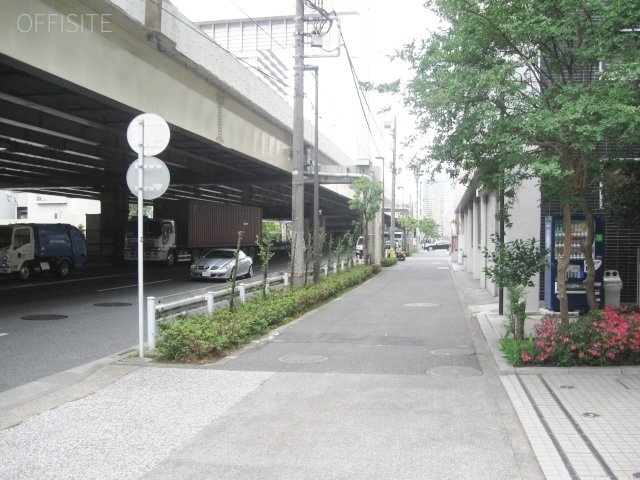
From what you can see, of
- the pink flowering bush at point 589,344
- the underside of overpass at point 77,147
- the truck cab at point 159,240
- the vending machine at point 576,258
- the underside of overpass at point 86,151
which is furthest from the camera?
the truck cab at point 159,240

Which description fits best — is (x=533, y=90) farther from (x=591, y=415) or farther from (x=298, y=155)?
(x=298, y=155)

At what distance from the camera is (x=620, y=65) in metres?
6.66

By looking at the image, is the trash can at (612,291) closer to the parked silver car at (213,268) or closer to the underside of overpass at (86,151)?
the underside of overpass at (86,151)

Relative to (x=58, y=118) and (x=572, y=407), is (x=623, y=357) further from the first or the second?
(x=58, y=118)

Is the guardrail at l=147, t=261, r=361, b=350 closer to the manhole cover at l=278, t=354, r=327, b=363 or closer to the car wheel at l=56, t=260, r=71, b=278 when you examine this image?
the manhole cover at l=278, t=354, r=327, b=363

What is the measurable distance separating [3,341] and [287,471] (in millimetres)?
7601

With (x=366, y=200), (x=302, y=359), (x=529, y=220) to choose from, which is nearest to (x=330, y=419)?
(x=302, y=359)

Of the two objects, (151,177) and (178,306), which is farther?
(178,306)

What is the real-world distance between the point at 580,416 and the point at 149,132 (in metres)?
6.71

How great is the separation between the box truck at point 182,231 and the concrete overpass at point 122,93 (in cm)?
479

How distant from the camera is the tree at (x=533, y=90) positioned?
690cm

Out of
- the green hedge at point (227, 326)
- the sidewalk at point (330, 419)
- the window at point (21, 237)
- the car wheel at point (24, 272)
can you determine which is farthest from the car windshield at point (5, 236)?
the sidewalk at point (330, 419)

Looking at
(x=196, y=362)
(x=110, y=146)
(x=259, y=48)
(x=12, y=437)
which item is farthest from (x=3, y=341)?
(x=259, y=48)

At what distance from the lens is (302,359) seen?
8727 mm
